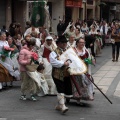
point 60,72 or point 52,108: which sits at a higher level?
point 60,72

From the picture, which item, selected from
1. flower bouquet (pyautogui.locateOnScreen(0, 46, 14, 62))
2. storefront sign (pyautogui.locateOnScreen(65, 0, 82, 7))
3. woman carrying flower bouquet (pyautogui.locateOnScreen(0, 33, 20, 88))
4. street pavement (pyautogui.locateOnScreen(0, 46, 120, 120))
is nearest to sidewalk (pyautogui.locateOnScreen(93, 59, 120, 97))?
street pavement (pyautogui.locateOnScreen(0, 46, 120, 120))

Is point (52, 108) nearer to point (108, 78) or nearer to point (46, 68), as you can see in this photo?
point (46, 68)

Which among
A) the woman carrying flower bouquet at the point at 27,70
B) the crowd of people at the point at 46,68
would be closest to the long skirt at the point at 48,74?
the crowd of people at the point at 46,68

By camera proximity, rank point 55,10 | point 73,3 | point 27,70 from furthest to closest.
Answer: point 73,3
point 55,10
point 27,70

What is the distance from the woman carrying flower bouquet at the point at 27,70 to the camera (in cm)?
1001

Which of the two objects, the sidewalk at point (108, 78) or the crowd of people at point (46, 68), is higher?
the crowd of people at point (46, 68)

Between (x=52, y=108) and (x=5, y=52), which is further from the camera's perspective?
(x=5, y=52)

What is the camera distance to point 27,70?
33.1ft

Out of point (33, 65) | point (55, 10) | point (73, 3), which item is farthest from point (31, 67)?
point (73, 3)

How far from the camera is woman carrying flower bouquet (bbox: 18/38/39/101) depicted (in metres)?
10.0

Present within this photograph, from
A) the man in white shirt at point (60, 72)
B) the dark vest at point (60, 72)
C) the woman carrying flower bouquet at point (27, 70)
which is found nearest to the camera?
the man in white shirt at point (60, 72)

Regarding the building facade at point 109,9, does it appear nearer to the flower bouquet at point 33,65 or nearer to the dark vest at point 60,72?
the flower bouquet at point 33,65

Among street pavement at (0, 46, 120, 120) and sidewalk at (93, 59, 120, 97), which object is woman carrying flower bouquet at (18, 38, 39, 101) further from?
sidewalk at (93, 59, 120, 97)

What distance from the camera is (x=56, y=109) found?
9.19 meters
